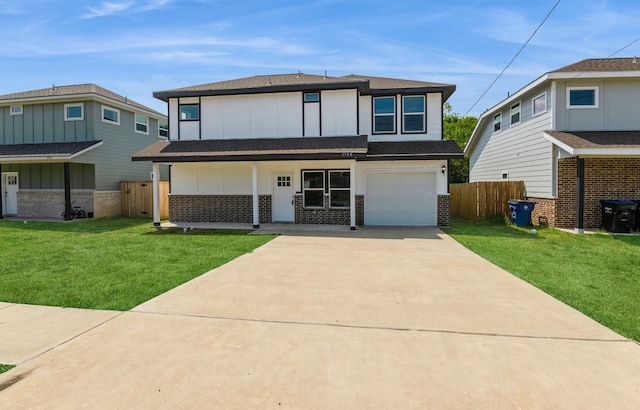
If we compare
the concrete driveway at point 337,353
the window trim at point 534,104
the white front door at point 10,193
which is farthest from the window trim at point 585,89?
the white front door at point 10,193

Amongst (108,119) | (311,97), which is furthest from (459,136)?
(108,119)

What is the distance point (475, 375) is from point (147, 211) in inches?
703

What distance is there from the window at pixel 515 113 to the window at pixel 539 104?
4.65 ft

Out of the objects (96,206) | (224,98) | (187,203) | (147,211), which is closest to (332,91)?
(224,98)

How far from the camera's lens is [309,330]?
4.23 metres

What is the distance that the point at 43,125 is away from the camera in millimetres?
17625

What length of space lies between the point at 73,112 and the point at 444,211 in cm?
1765

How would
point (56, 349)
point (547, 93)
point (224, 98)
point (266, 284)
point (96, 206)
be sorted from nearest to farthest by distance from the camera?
point (56, 349) → point (266, 284) → point (547, 93) → point (224, 98) → point (96, 206)

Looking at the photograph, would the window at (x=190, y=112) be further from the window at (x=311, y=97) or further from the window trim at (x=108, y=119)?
the window trim at (x=108, y=119)

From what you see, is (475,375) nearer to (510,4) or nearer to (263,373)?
(263,373)

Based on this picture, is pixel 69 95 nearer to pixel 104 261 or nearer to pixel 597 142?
pixel 104 261

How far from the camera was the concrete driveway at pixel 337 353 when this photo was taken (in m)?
2.90

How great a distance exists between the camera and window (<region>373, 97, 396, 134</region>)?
47.8ft

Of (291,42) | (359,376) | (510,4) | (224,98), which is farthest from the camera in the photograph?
(224,98)
